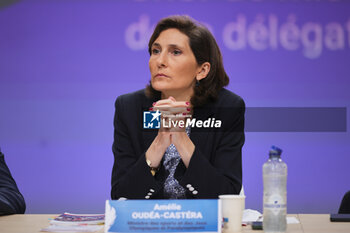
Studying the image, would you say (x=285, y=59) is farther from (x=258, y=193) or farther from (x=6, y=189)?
(x=6, y=189)

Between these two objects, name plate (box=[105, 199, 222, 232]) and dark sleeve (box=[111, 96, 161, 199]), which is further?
dark sleeve (box=[111, 96, 161, 199])

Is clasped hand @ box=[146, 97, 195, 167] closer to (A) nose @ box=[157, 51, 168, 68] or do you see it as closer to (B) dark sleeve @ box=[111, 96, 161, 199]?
(B) dark sleeve @ box=[111, 96, 161, 199]

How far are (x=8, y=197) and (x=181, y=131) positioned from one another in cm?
73

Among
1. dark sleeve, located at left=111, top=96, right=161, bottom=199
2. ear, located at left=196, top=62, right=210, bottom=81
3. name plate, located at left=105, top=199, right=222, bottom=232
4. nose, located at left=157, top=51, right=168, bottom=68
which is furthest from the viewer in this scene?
ear, located at left=196, top=62, right=210, bottom=81

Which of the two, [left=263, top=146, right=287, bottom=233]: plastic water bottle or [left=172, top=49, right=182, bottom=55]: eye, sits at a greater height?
[left=172, top=49, right=182, bottom=55]: eye

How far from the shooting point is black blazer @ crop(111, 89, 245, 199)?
1.97m

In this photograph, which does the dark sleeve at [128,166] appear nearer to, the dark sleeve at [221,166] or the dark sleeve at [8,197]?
the dark sleeve at [221,166]

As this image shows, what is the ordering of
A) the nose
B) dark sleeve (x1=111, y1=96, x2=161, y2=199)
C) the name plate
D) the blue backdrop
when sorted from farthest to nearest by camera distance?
the blue backdrop, the nose, dark sleeve (x1=111, y1=96, x2=161, y2=199), the name plate

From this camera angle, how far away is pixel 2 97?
3705 mm

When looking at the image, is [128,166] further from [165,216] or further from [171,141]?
[165,216]

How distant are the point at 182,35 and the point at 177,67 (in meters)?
0.15

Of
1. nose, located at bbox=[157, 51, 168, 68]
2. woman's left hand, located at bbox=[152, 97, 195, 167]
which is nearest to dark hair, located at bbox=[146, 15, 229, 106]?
nose, located at bbox=[157, 51, 168, 68]

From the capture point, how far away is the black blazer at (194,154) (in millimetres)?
1970

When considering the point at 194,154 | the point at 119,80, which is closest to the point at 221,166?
the point at 194,154
